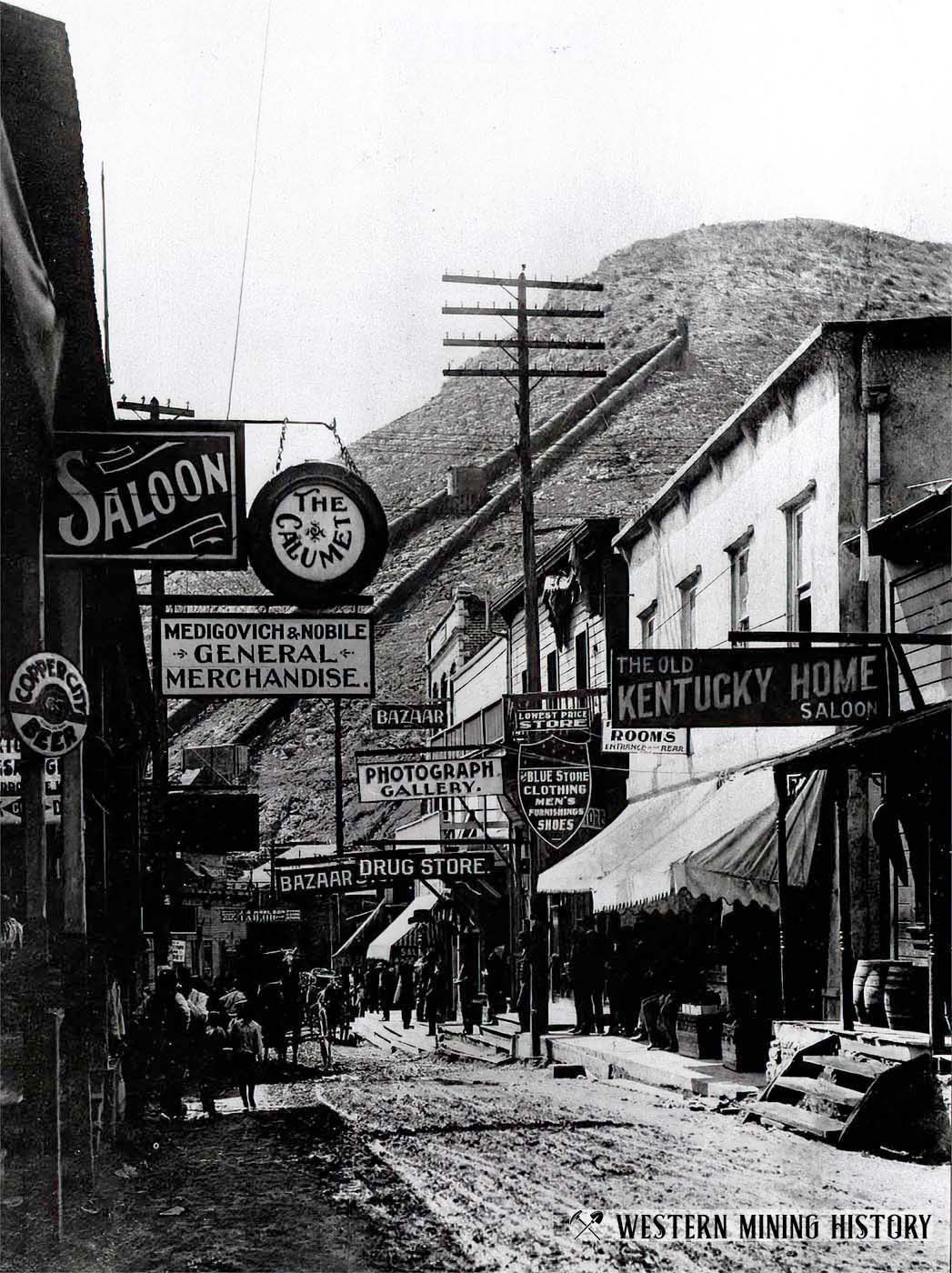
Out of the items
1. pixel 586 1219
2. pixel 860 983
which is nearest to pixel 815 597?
pixel 860 983

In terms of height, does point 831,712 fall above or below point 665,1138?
above

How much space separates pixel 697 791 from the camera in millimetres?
21906

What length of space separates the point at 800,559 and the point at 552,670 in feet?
47.0

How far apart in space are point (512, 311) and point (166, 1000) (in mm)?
11968

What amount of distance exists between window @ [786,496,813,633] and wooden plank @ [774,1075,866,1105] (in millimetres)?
6131

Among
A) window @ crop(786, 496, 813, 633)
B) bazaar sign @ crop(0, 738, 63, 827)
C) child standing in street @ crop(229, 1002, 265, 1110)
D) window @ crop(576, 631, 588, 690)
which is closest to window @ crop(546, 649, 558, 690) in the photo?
window @ crop(576, 631, 588, 690)

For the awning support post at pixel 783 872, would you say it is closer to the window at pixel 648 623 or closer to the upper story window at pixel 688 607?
the upper story window at pixel 688 607

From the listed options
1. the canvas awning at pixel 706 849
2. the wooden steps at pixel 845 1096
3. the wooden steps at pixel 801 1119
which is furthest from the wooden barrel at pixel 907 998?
the canvas awning at pixel 706 849

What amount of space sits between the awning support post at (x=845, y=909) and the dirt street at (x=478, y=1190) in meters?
1.47

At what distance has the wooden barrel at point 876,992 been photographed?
46.0 ft

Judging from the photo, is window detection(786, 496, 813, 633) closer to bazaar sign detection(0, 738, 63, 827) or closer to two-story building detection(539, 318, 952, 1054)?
two-story building detection(539, 318, 952, 1054)

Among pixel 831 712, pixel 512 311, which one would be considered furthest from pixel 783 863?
pixel 512 311

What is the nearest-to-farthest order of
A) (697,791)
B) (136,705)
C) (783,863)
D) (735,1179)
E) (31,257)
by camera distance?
(31,257) → (735,1179) → (783,863) → (697,791) → (136,705)

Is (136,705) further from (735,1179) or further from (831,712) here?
(735,1179)
